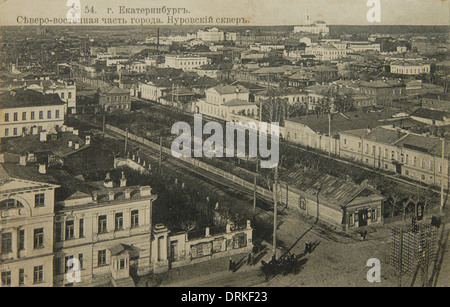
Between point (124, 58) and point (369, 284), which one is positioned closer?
point (369, 284)

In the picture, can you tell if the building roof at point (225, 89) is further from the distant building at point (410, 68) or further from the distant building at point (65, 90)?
the distant building at point (410, 68)

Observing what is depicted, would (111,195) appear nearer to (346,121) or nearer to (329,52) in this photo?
(346,121)

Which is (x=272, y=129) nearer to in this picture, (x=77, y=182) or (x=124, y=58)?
(x=77, y=182)

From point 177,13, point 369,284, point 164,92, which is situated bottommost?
point 369,284

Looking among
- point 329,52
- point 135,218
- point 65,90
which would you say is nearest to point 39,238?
point 135,218

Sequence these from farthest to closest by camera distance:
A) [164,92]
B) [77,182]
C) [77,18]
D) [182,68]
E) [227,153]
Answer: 1. [182,68]
2. [164,92]
3. [227,153]
4. [77,18]
5. [77,182]

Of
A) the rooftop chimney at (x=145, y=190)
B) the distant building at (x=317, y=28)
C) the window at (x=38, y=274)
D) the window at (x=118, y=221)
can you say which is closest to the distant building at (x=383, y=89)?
the distant building at (x=317, y=28)
